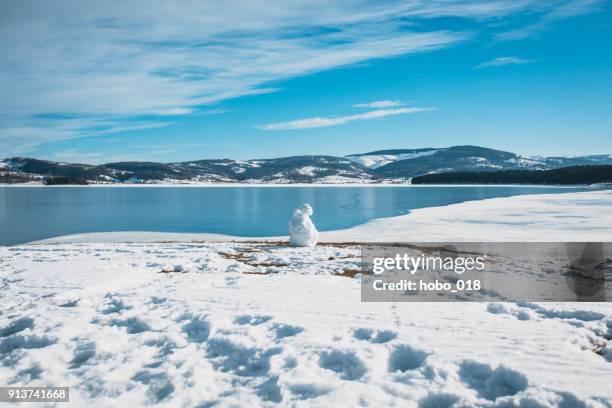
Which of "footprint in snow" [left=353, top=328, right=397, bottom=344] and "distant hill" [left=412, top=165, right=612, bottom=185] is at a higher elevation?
"distant hill" [left=412, top=165, right=612, bottom=185]

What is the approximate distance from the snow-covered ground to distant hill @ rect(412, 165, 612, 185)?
5555 inches

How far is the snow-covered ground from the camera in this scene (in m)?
4.93

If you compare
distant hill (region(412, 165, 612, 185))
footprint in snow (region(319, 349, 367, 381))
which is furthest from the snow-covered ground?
distant hill (region(412, 165, 612, 185))

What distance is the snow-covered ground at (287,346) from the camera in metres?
4.93

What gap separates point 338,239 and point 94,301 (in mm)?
16120

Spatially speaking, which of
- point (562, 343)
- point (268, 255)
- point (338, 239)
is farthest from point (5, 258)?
point (562, 343)

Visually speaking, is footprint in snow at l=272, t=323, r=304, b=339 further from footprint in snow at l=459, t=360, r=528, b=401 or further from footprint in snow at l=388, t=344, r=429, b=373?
footprint in snow at l=459, t=360, r=528, b=401

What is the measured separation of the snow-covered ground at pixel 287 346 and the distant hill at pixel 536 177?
14109 centimetres

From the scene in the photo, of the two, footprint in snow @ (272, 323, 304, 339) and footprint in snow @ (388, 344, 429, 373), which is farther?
footprint in snow @ (272, 323, 304, 339)

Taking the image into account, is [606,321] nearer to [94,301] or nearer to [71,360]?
[71,360]

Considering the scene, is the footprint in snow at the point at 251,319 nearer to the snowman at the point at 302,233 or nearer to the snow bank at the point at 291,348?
the snow bank at the point at 291,348

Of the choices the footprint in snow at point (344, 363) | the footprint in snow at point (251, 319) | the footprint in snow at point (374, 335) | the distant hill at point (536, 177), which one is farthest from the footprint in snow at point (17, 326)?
the distant hill at point (536, 177)

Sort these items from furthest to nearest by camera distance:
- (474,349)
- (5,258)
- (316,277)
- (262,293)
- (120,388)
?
1. (5,258)
2. (316,277)
3. (262,293)
4. (474,349)
5. (120,388)

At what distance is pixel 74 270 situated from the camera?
1169 cm
